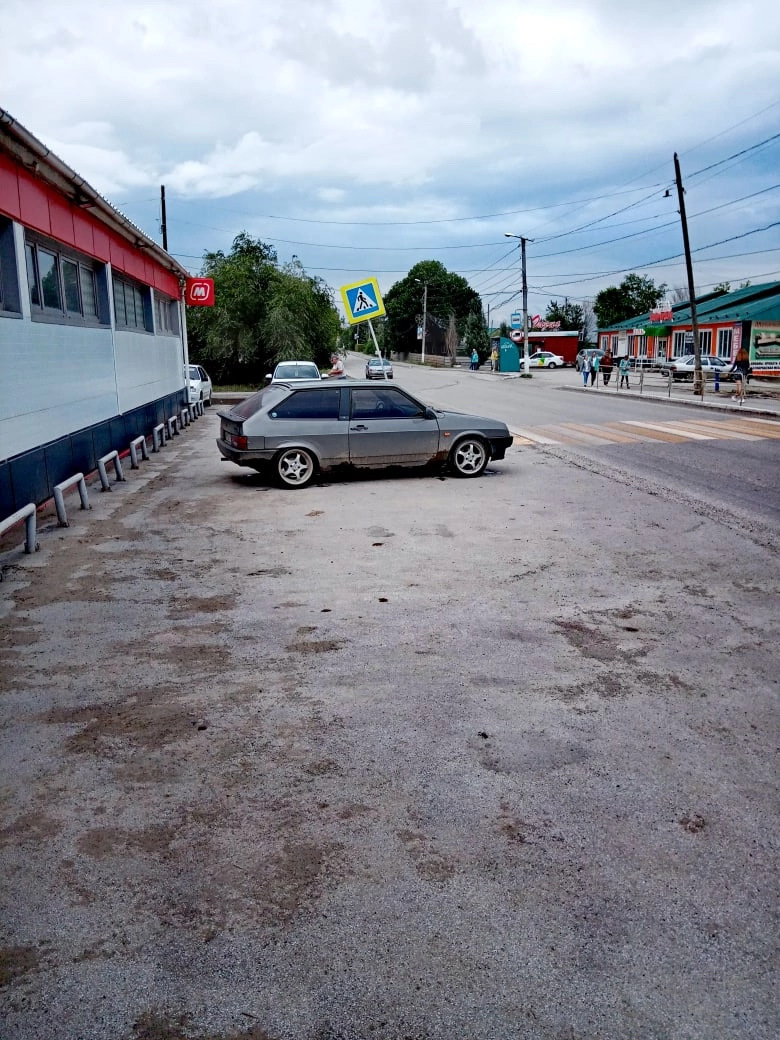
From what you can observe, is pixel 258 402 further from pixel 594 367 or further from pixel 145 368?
pixel 594 367

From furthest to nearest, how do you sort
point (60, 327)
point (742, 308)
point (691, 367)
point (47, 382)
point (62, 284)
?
1. point (742, 308)
2. point (691, 367)
3. point (62, 284)
4. point (60, 327)
5. point (47, 382)

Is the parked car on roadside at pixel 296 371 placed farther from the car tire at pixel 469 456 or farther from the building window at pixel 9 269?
the building window at pixel 9 269

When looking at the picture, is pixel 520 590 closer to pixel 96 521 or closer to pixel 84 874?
pixel 84 874

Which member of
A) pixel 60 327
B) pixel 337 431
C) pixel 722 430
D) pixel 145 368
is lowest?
pixel 722 430

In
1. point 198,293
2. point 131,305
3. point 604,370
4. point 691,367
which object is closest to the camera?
point 131,305

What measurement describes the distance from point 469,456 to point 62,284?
21.5 ft

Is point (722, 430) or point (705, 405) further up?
point (705, 405)

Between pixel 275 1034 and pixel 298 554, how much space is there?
19.5ft

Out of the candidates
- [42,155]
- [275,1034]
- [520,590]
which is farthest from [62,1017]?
[42,155]

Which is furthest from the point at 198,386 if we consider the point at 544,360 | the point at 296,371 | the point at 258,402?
the point at 544,360

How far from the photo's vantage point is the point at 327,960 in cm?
280

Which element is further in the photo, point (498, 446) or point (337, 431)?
point (498, 446)

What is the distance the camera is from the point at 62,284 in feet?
41.8

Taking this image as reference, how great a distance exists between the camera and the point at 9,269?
33.2 ft
